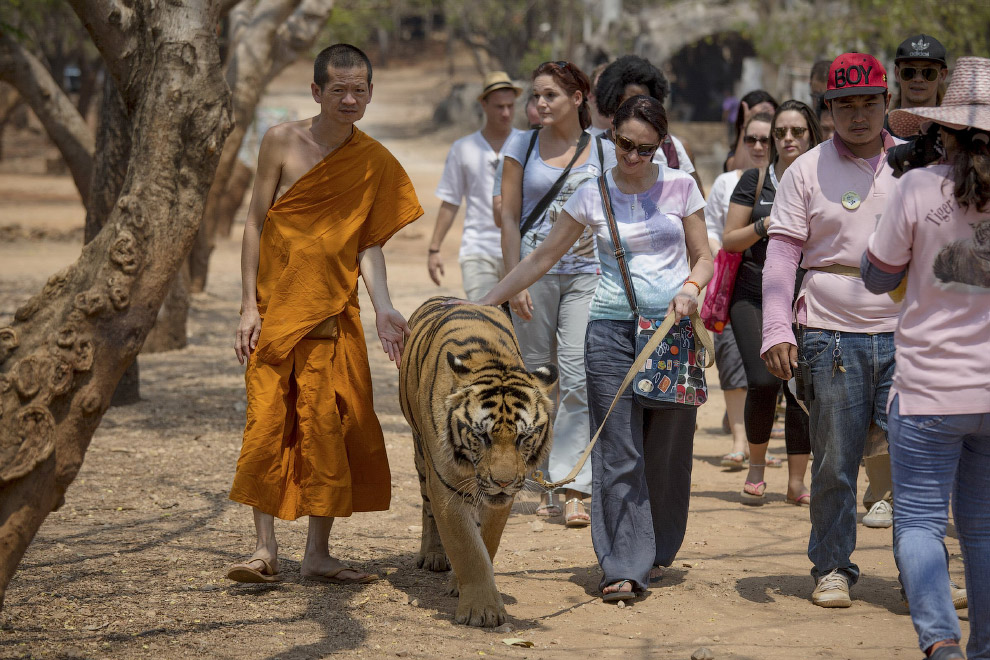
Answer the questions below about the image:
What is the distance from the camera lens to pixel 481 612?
13.7ft

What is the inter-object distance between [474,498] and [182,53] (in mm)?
1980

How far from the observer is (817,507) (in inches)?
170

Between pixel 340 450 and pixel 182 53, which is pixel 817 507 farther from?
pixel 182 53

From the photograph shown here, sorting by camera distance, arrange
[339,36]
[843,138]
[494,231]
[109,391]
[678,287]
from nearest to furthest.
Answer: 1. [109,391]
2. [843,138]
3. [678,287]
4. [494,231]
5. [339,36]

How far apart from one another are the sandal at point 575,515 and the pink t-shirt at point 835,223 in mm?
1937

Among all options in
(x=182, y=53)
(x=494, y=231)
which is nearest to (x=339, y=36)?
(x=494, y=231)

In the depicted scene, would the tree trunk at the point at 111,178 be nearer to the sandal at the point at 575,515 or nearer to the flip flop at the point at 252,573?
the sandal at the point at 575,515

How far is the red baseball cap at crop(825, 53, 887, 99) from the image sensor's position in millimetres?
4109

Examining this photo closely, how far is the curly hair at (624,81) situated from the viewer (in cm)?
603

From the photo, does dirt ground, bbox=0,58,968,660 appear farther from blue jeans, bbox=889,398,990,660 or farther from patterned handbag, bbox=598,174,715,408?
patterned handbag, bbox=598,174,715,408

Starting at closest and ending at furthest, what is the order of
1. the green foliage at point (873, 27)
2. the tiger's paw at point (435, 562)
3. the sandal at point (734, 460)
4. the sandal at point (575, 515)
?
the tiger's paw at point (435, 562) → the sandal at point (575, 515) → the sandal at point (734, 460) → the green foliage at point (873, 27)

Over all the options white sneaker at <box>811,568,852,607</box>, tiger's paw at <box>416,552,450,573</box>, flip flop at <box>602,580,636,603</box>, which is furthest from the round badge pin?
tiger's paw at <box>416,552,450,573</box>

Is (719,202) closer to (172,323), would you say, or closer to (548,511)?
(548,511)

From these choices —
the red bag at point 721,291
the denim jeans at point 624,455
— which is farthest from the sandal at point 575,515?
the red bag at point 721,291
